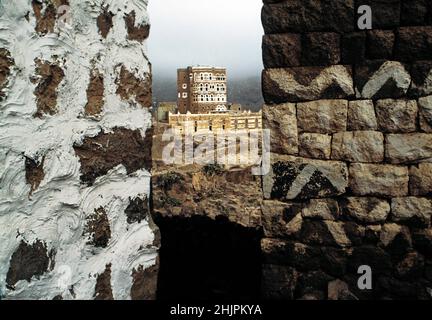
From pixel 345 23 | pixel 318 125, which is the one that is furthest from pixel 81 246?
pixel 345 23

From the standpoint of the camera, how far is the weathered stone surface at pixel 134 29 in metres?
Answer: 1.41

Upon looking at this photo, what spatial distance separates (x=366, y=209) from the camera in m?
3.43

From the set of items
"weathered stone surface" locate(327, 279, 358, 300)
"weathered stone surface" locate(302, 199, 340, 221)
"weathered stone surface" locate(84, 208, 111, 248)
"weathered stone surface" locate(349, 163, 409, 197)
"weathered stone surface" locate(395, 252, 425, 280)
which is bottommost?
"weathered stone surface" locate(327, 279, 358, 300)

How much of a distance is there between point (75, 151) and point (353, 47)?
267cm

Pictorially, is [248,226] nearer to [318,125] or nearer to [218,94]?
[318,125]

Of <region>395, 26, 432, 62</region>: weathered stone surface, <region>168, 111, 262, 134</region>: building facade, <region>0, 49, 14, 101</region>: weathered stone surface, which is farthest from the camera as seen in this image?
<region>168, 111, 262, 134</region>: building facade

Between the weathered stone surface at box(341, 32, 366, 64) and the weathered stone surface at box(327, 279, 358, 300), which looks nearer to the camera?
the weathered stone surface at box(341, 32, 366, 64)

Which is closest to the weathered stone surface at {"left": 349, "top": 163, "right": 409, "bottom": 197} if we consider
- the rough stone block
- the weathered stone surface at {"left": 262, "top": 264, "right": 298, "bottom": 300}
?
the weathered stone surface at {"left": 262, "top": 264, "right": 298, "bottom": 300}

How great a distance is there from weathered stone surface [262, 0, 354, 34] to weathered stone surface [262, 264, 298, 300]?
74.4 inches

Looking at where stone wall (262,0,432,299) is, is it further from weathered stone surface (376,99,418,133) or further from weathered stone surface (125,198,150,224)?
weathered stone surface (125,198,150,224)

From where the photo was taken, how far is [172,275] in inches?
219

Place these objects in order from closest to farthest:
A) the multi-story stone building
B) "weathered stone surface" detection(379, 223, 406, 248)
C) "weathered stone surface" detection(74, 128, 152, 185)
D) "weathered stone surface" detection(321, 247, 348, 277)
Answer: "weathered stone surface" detection(74, 128, 152, 185)
"weathered stone surface" detection(379, 223, 406, 248)
"weathered stone surface" detection(321, 247, 348, 277)
the multi-story stone building

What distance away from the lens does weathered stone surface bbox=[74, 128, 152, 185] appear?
1.27 m

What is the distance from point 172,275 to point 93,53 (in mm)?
4633
